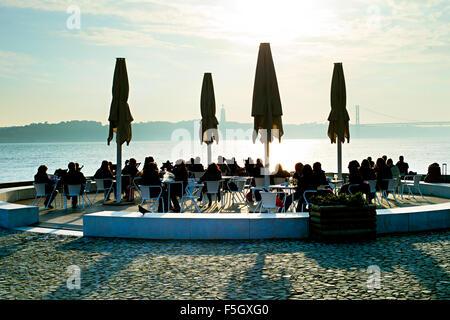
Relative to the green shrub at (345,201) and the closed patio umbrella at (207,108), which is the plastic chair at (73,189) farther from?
the green shrub at (345,201)

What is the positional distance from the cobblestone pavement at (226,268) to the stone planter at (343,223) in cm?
19

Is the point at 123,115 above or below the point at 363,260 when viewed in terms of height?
above

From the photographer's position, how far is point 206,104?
13.5 metres

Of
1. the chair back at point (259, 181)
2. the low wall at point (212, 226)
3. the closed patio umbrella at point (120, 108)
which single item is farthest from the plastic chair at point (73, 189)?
the chair back at point (259, 181)

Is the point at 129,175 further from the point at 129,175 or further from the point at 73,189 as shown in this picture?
the point at 73,189

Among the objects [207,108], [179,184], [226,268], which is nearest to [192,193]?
[179,184]

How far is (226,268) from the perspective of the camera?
17.8 feet

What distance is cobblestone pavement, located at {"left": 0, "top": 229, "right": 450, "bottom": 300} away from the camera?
4516 mm

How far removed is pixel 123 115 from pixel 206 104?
10.8ft
